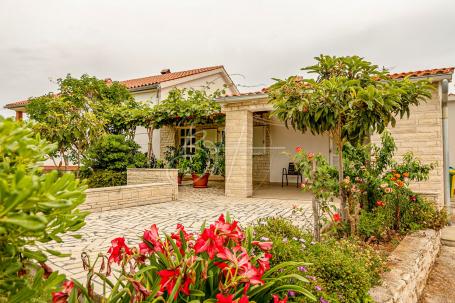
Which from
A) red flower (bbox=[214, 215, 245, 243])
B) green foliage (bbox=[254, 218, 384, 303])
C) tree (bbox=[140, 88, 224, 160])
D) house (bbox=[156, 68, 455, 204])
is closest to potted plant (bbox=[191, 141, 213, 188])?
tree (bbox=[140, 88, 224, 160])

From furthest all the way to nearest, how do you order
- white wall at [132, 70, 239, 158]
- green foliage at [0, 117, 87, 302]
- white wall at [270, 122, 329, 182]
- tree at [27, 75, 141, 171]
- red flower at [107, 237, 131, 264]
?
white wall at [132, 70, 239, 158]
white wall at [270, 122, 329, 182]
tree at [27, 75, 141, 171]
red flower at [107, 237, 131, 264]
green foliage at [0, 117, 87, 302]

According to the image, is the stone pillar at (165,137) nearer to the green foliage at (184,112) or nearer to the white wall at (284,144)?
the green foliage at (184,112)

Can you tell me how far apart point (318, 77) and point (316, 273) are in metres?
2.72

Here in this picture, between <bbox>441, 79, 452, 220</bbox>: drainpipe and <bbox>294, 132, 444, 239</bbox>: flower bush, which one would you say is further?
<bbox>441, 79, 452, 220</bbox>: drainpipe

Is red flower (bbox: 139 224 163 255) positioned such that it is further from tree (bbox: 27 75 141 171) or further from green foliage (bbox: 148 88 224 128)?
green foliage (bbox: 148 88 224 128)

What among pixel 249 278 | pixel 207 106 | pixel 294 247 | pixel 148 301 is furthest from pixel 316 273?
pixel 207 106

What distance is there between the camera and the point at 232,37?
12383 millimetres

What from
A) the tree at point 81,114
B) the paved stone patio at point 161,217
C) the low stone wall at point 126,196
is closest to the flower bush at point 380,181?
the paved stone patio at point 161,217

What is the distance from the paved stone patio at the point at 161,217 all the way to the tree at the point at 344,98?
197 centimetres

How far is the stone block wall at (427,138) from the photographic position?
6.49 metres

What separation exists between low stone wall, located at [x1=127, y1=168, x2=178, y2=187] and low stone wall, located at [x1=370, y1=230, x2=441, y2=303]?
239 inches

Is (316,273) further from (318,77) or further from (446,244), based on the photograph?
(446,244)

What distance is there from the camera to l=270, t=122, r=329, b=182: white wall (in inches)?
474

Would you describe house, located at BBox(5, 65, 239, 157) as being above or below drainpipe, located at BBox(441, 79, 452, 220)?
above
